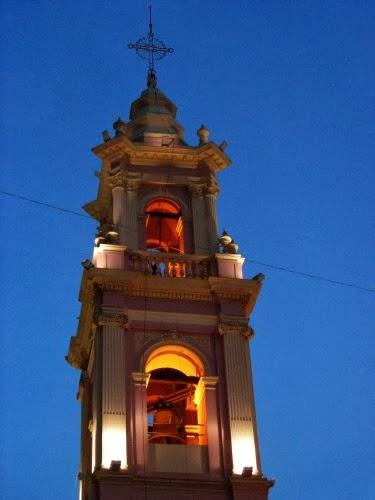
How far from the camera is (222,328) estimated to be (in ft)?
85.3

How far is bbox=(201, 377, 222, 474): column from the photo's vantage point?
23953 mm

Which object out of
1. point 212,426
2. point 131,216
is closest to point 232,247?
point 131,216

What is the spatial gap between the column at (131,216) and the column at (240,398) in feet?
11.6

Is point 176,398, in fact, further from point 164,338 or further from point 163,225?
point 163,225

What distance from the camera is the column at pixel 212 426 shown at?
24.0m

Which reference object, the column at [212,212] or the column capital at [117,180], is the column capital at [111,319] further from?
the column capital at [117,180]

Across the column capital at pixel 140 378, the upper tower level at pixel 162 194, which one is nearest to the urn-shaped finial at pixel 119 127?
the upper tower level at pixel 162 194

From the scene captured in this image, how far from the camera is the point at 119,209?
1123 inches

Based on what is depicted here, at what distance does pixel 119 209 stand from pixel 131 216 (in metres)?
0.36

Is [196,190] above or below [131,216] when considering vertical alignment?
above

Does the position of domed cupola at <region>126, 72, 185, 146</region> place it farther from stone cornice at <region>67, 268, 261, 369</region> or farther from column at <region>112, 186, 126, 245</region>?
stone cornice at <region>67, 268, 261, 369</region>

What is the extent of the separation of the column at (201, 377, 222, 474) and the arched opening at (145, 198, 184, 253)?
5040mm

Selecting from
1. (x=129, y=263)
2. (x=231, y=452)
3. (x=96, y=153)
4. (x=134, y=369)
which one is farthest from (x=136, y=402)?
(x=96, y=153)

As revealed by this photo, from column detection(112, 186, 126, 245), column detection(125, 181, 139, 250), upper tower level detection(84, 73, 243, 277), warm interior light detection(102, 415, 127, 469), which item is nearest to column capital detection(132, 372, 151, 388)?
warm interior light detection(102, 415, 127, 469)
